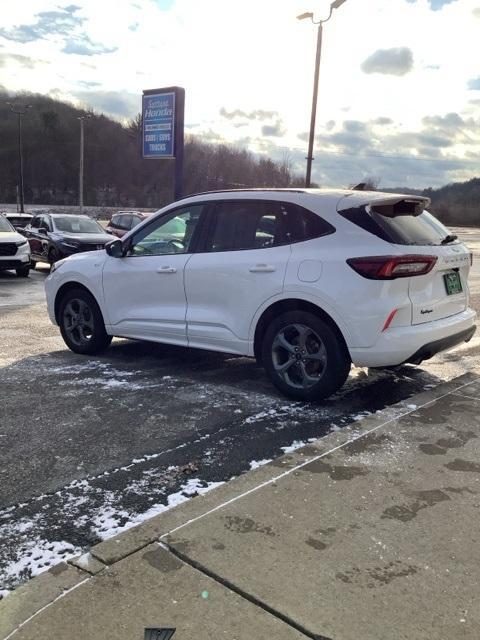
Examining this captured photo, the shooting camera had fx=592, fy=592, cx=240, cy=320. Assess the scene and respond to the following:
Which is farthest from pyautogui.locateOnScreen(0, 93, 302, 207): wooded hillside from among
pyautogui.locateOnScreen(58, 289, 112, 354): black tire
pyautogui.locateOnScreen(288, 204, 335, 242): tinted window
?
pyautogui.locateOnScreen(288, 204, 335, 242): tinted window

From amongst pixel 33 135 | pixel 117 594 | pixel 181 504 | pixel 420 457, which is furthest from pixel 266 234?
pixel 33 135

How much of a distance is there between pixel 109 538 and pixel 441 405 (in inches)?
116

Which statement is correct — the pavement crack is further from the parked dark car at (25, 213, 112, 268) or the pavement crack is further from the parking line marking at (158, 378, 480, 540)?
the parked dark car at (25, 213, 112, 268)

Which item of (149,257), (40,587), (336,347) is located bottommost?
(40,587)

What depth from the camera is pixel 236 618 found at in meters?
2.17

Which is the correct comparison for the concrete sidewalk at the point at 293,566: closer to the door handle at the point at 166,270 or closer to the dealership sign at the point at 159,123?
the door handle at the point at 166,270

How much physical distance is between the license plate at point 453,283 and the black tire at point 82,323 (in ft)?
11.5

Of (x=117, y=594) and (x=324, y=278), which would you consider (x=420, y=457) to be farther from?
(x=117, y=594)

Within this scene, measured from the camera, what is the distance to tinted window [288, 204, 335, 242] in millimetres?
4723

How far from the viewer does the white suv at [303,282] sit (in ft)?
14.6

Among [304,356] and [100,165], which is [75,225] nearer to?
[304,356]

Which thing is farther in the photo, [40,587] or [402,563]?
[402,563]

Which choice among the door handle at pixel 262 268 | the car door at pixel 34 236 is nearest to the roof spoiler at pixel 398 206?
the door handle at pixel 262 268

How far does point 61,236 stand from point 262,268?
1225 centimetres
